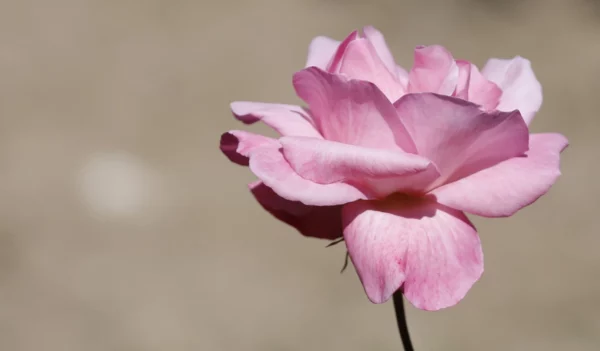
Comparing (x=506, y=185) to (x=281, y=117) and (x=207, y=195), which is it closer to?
(x=281, y=117)

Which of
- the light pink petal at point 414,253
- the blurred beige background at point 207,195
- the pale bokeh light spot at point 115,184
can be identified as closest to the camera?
the light pink petal at point 414,253

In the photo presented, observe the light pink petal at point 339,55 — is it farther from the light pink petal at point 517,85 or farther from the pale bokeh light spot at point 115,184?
the pale bokeh light spot at point 115,184

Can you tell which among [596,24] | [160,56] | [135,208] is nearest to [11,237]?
[135,208]

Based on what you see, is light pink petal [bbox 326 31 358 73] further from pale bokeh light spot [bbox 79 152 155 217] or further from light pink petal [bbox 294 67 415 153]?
pale bokeh light spot [bbox 79 152 155 217]

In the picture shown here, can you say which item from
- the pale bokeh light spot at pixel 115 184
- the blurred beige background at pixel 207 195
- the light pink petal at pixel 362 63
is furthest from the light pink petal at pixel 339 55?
the pale bokeh light spot at pixel 115 184

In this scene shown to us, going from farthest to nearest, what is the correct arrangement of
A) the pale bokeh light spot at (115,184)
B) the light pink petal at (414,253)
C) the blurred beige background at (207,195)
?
1. the pale bokeh light spot at (115,184)
2. the blurred beige background at (207,195)
3. the light pink petal at (414,253)

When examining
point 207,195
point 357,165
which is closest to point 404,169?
point 357,165
